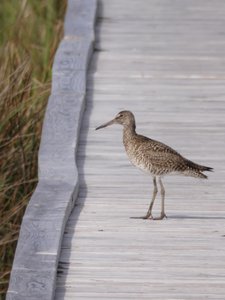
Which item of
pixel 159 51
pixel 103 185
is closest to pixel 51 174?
pixel 103 185

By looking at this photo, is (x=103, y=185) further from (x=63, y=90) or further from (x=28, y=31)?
(x=28, y=31)

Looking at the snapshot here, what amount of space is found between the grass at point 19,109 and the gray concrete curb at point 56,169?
0.23m

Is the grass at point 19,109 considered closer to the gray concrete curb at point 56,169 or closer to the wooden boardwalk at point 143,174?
the gray concrete curb at point 56,169

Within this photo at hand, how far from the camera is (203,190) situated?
809 cm

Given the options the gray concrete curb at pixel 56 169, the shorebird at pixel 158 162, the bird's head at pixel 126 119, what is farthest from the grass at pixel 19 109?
the shorebird at pixel 158 162

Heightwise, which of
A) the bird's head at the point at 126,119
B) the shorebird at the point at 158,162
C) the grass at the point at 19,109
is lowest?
the grass at the point at 19,109

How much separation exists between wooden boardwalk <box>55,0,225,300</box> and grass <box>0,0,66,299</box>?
395 mm

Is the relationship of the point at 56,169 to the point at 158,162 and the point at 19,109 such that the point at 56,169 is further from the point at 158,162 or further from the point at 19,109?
the point at 19,109

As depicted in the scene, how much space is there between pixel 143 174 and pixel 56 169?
798 millimetres

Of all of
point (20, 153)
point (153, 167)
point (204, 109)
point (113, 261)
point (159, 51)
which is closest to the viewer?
point (113, 261)

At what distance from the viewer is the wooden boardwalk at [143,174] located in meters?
6.51

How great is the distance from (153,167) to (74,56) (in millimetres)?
2877

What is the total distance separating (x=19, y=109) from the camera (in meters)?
9.00

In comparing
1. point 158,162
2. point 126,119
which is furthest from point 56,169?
point 158,162
